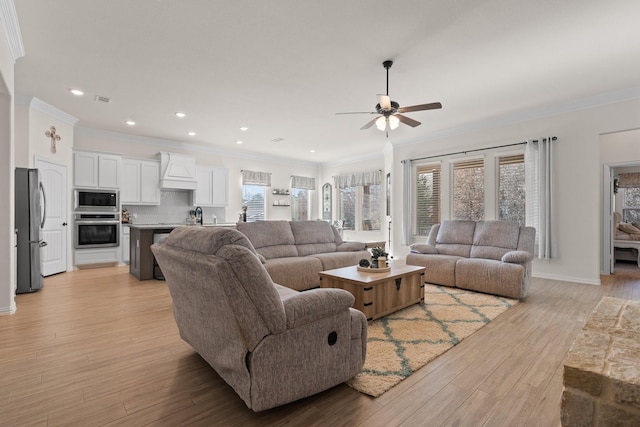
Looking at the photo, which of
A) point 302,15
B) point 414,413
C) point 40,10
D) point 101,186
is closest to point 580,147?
point 302,15

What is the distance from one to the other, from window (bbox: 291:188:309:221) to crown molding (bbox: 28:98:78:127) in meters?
5.34

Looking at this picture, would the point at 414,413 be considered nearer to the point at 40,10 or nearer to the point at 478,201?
the point at 40,10

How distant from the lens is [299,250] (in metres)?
4.82

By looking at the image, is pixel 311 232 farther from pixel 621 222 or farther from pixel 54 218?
pixel 621 222

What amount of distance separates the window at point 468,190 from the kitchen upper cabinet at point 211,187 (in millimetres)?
5322

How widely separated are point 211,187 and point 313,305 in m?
6.44

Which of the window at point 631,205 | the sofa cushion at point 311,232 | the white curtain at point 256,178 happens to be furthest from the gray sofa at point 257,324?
the window at point 631,205

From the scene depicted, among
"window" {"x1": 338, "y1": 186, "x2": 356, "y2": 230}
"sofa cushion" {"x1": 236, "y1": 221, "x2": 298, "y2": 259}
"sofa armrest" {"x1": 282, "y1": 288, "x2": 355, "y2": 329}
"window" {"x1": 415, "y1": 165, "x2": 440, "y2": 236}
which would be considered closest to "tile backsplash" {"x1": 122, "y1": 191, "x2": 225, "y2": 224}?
"sofa cushion" {"x1": 236, "y1": 221, "x2": 298, "y2": 259}

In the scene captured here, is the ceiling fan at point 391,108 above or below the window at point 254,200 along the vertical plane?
above

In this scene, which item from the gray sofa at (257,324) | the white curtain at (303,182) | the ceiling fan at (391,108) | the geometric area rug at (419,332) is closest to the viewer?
the gray sofa at (257,324)

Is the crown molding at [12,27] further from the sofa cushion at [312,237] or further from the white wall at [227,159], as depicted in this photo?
the sofa cushion at [312,237]

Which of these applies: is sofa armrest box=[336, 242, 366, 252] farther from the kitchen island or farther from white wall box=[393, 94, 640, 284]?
white wall box=[393, 94, 640, 284]

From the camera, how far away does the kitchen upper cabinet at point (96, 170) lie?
577 centimetres

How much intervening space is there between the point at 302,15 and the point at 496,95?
3.20 meters
